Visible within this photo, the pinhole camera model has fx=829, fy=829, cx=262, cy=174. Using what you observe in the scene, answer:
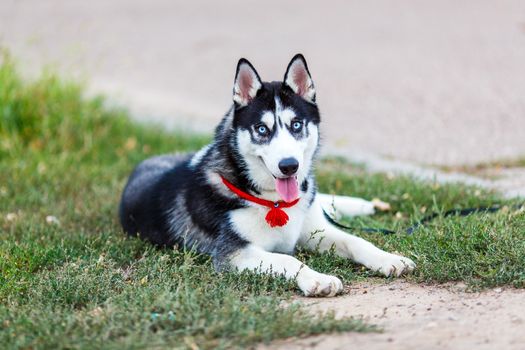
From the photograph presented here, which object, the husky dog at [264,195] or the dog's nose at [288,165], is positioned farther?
the husky dog at [264,195]

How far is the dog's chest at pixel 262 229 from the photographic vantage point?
484 cm

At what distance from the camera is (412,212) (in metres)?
6.26

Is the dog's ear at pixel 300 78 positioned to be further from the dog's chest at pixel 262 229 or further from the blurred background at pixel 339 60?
the blurred background at pixel 339 60

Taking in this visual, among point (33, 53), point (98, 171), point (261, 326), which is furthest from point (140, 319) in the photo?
point (33, 53)

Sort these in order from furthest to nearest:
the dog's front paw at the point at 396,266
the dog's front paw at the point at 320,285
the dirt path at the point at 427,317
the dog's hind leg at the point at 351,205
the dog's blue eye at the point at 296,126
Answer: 1. the dog's hind leg at the point at 351,205
2. the dog's blue eye at the point at 296,126
3. the dog's front paw at the point at 396,266
4. the dog's front paw at the point at 320,285
5. the dirt path at the point at 427,317

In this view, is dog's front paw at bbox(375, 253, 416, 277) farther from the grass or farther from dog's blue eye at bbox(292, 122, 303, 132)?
dog's blue eye at bbox(292, 122, 303, 132)

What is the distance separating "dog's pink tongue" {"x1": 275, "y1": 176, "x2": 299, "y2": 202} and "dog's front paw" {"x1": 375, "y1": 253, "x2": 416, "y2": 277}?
63 cm

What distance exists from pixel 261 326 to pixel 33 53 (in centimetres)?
1026

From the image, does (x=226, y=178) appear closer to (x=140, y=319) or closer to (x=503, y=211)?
(x=140, y=319)

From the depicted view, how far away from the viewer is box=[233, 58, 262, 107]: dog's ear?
4.77 meters

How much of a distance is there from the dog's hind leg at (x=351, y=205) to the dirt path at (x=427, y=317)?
5.09 ft

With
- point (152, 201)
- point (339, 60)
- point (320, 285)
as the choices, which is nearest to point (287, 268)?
point (320, 285)

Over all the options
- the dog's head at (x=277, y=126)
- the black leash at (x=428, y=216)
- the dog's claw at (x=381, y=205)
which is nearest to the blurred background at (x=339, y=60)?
the dog's claw at (x=381, y=205)

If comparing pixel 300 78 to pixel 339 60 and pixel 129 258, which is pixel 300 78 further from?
pixel 339 60
